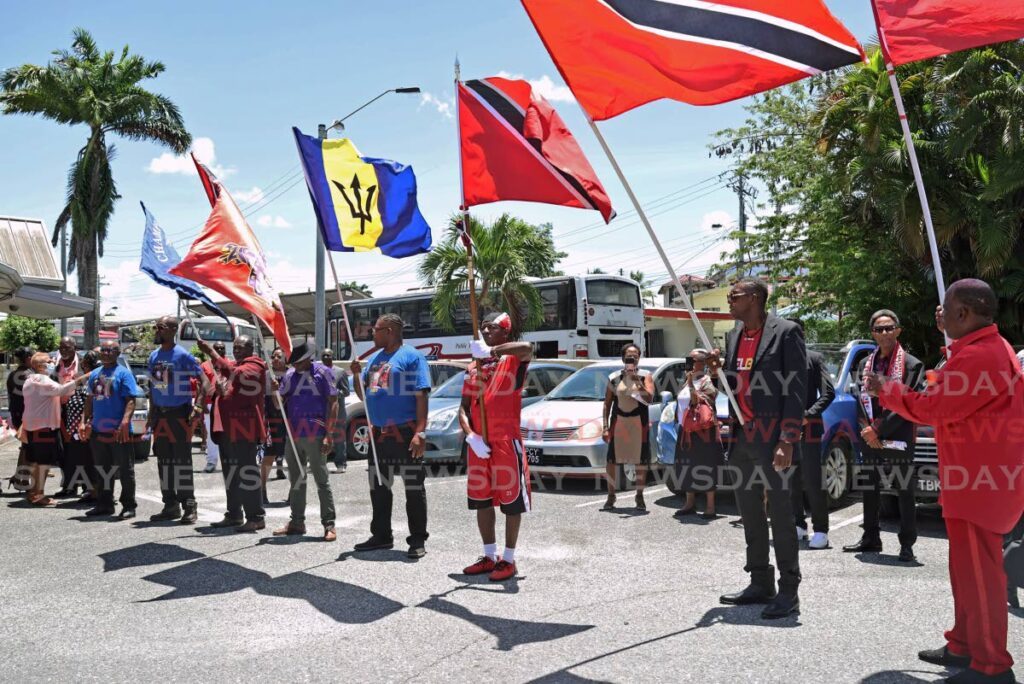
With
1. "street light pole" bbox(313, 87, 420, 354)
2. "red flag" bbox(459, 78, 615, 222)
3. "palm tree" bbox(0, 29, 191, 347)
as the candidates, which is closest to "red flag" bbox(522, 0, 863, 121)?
"red flag" bbox(459, 78, 615, 222)

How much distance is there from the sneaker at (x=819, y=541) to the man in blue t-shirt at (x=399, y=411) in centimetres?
311

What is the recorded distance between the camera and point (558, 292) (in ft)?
74.4

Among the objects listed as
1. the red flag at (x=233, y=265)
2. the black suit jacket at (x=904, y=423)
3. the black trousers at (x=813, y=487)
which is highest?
the red flag at (x=233, y=265)

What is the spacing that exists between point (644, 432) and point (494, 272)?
14182 mm

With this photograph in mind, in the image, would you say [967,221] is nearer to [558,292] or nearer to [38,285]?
[558,292]

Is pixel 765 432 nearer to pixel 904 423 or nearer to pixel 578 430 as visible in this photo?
pixel 904 423

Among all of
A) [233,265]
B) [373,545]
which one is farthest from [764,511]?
[233,265]

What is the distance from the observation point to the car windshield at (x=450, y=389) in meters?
12.7

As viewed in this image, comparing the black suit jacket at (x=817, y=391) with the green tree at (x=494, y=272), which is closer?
the black suit jacket at (x=817, y=391)

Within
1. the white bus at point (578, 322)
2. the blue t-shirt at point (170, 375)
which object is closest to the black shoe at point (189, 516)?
the blue t-shirt at point (170, 375)

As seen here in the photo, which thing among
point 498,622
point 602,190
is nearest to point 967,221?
point 602,190

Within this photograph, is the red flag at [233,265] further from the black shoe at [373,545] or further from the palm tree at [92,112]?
the palm tree at [92,112]

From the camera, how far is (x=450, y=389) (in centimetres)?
1288

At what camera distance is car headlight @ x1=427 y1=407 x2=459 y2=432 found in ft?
38.6
